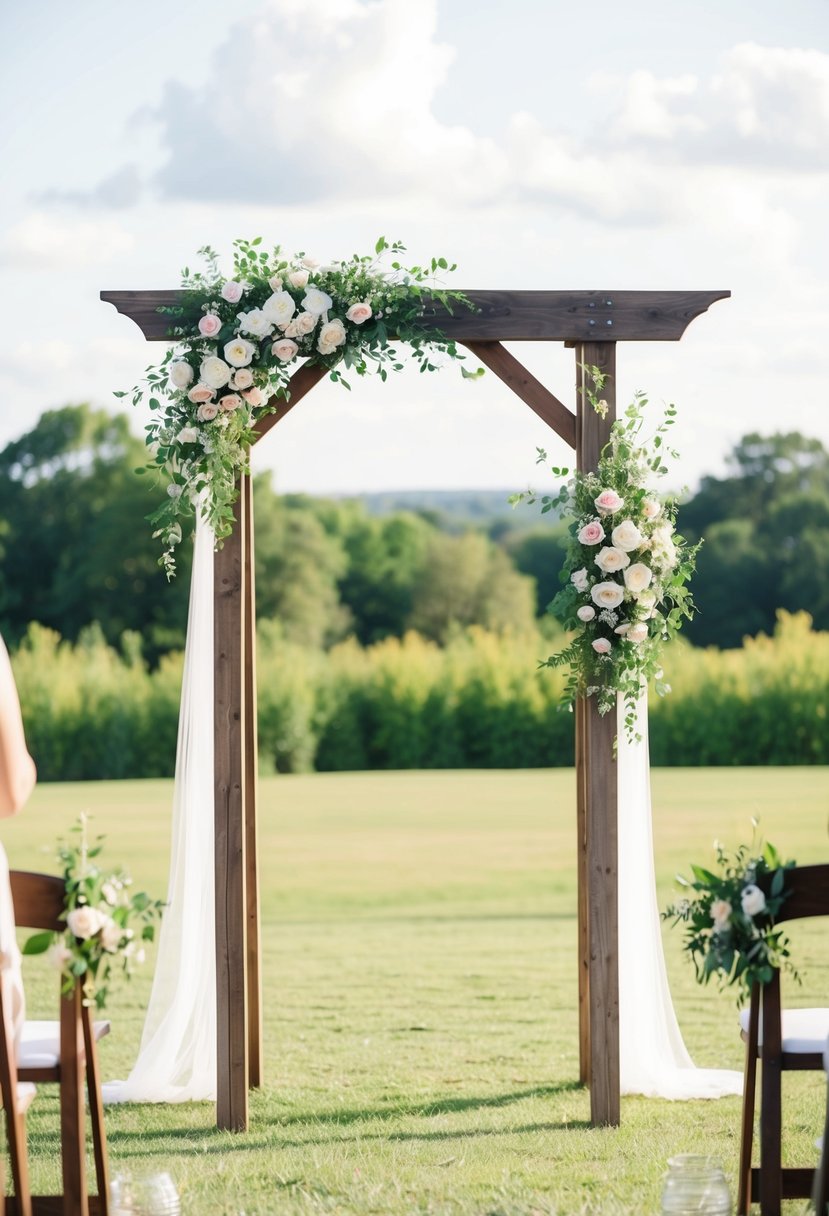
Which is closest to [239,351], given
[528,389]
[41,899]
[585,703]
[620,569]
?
[528,389]

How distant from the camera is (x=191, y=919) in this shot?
497 centimetres

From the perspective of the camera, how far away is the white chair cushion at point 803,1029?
11.6ft

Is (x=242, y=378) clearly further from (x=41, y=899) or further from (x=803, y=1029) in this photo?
(x=803, y=1029)

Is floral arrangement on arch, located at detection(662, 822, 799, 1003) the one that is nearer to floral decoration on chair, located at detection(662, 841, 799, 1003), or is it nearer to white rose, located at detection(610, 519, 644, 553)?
floral decoration on chair, located at detection(662, 841, 799, 1003)

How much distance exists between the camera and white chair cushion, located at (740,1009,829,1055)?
352 cm

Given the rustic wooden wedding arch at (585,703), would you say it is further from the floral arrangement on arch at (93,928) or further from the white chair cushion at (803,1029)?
the floral arrangement on arch at (93,928)

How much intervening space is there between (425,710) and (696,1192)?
54.0 ft

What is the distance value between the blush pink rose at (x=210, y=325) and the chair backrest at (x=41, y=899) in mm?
1869

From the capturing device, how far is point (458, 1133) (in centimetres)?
462

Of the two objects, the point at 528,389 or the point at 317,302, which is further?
the point at 528,389

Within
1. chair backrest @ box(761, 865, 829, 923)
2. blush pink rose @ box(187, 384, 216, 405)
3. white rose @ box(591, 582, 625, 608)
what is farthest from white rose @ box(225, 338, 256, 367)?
chair backrest @ box(761, 865, 829, 923)

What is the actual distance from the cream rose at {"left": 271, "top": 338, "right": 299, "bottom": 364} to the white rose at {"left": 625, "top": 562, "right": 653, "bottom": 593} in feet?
4.07

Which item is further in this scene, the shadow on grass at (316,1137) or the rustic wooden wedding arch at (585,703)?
the rustic wooden wedding arch at (585,703)

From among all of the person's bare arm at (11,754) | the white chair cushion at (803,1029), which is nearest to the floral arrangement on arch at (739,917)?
the white chair cushion at (803,1029)
